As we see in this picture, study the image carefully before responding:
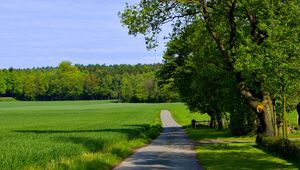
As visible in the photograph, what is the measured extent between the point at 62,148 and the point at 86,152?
58.3 inches

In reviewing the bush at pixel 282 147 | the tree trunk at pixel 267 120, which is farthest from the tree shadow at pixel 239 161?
the tree trunk at pixel 267 120

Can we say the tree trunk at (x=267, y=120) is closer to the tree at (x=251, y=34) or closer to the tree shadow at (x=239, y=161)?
the tree at (x=251, y=34)

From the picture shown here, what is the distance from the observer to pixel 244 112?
50.0 metres

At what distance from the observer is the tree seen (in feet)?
103

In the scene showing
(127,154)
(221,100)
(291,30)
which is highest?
(291,30)

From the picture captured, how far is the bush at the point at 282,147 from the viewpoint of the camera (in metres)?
25.6

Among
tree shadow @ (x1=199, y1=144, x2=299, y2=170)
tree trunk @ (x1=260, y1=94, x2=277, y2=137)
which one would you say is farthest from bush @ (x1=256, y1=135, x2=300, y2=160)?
tree trunk @ (x1=260, y1=94, x2=277, y2=137)

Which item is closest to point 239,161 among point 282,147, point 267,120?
point 282,147

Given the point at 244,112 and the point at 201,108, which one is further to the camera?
the point at 201,108

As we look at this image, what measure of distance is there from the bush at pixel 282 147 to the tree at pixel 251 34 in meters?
2.87

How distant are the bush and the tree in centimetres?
287

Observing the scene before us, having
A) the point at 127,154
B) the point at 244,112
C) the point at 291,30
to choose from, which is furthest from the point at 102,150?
the point at 244,112

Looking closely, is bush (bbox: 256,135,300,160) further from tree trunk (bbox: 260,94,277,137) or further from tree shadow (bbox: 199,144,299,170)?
tree trunk (bbox: 260,94,277,137)

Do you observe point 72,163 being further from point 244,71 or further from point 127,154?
point 244,71
